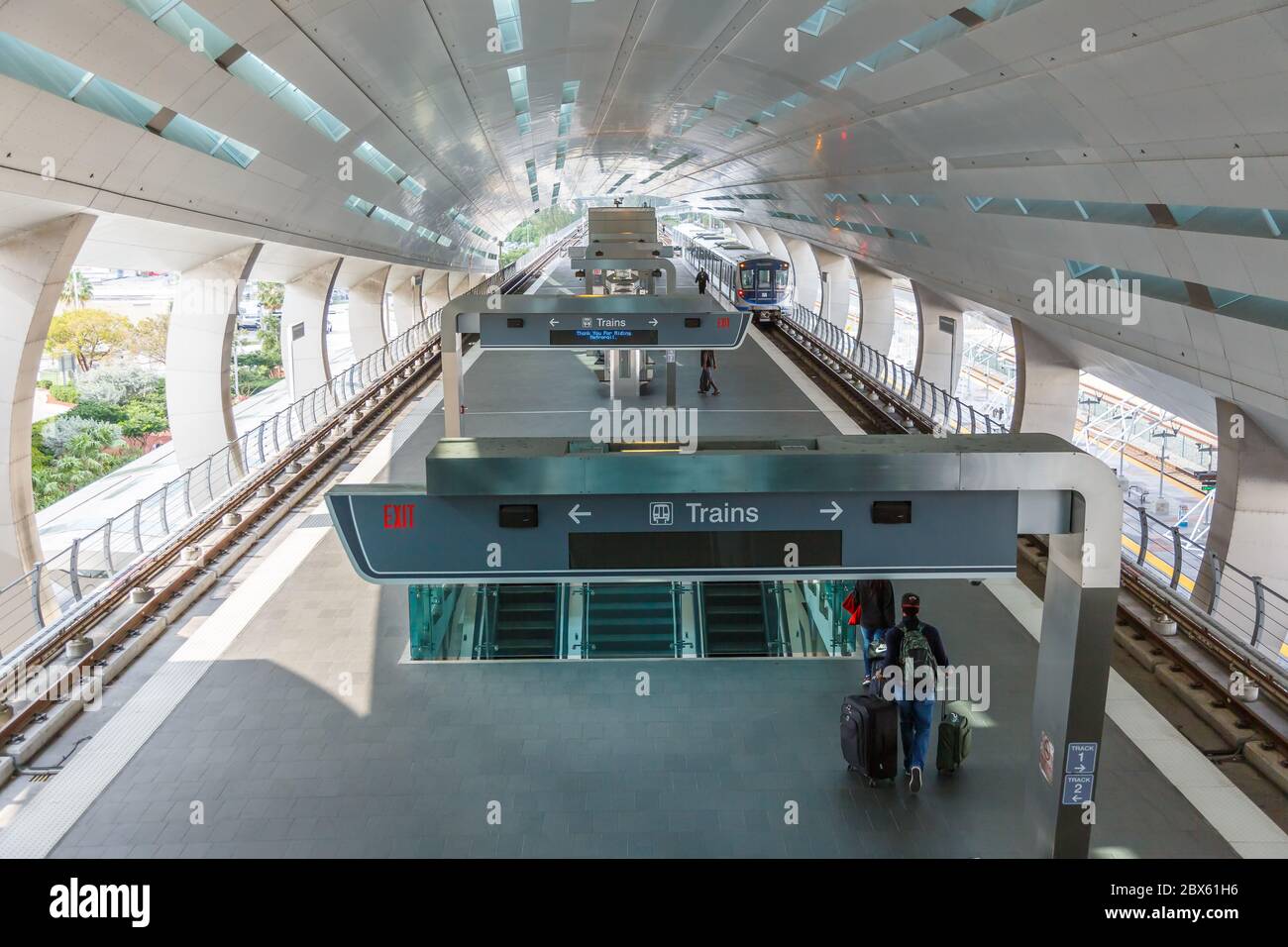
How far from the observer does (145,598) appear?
955cm

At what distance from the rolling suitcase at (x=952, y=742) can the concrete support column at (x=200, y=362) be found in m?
16.8

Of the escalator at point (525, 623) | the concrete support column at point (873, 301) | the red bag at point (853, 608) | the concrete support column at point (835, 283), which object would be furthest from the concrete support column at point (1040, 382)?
the concrete support column at point (835, 283)

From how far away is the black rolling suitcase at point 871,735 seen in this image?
263 inches

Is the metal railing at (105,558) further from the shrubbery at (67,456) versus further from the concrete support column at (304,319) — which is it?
the shrubbery at (67,456)

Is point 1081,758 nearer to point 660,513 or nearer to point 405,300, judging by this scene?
point 660,513

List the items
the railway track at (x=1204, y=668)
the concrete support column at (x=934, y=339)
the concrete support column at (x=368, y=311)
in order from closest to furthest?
the railway track at (x=1204, y=668), the concrete support column at (x=934, y=339), the concrete support column at (x=368, y=311)

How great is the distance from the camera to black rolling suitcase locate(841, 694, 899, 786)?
669 centimetres

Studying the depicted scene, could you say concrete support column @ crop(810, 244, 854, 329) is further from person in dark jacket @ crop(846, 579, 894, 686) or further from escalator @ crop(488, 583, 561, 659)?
person in dark jacket @ crop(846, 579, 894, 686)

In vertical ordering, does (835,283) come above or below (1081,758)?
above

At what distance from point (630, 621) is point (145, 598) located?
14.7 feet

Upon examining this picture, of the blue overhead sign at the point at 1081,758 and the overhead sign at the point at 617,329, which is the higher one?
the overhead sign at the point at 617,329

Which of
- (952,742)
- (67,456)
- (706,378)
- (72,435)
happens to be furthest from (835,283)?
(952,742)

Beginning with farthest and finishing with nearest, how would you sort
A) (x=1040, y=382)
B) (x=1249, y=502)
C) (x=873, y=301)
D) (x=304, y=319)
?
(x=873, y=301) < (x=304, y=319) < (x=1040, y=382) < (x=1249, y=502)
